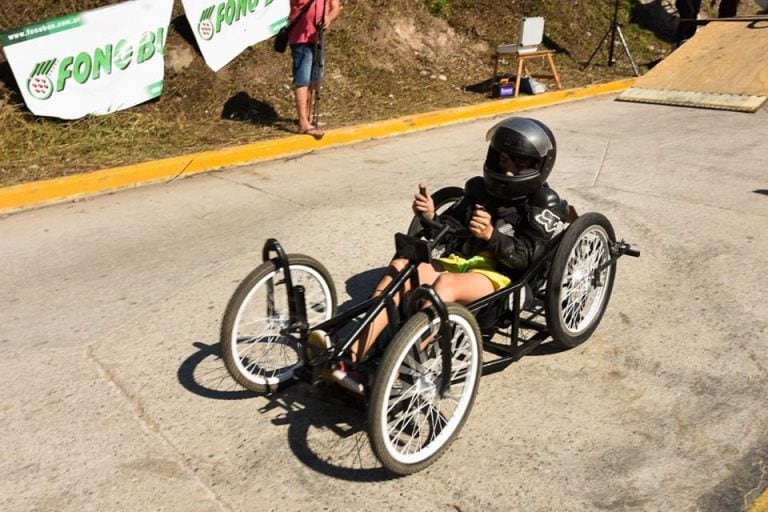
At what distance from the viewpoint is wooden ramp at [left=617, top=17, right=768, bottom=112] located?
29.3ft

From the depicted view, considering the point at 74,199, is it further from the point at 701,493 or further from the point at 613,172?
the point at 701,493

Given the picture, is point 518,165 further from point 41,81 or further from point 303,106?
point 41,81

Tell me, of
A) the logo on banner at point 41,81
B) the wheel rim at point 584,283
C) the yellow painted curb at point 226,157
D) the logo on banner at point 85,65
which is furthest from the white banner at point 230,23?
the wheel rim at point 584,283

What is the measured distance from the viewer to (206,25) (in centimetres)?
831

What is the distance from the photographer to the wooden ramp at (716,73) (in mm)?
8930

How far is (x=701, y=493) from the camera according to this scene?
103 inches

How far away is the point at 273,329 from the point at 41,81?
5.35 metres

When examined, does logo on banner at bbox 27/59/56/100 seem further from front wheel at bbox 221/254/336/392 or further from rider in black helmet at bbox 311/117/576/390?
rider in black helmet at bbox 311/117/576/390

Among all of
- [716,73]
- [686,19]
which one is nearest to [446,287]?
[716,73]

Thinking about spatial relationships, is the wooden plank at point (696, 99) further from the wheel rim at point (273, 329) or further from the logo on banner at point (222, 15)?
the wheel rim at point (273, 329)

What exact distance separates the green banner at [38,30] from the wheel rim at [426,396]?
599 cm

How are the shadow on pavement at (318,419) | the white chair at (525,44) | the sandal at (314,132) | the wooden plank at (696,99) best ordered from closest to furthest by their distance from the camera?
the shadow on pavement at (318,419) → the sandal at (314,132) → the wooden plank at (696,99) → the white chair at (525,44)

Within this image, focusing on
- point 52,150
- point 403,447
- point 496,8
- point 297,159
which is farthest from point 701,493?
point 496,8

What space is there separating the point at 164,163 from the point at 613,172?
427 cm
